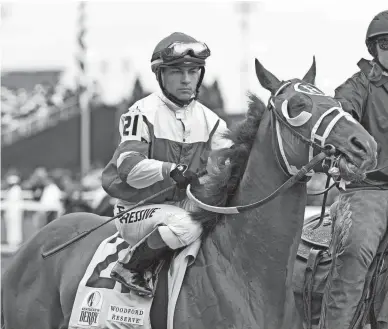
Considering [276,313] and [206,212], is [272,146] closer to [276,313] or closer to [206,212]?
[206,212]

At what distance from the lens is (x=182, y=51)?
6.56 metres

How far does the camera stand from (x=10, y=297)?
771cm

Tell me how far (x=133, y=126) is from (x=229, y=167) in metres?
0.75

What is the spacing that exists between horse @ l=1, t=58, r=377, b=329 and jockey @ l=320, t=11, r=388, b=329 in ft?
2.55

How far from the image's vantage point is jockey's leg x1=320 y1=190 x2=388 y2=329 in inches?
280

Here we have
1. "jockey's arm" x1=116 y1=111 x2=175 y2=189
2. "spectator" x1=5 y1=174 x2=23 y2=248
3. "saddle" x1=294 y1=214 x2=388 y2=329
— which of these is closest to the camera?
"jockey's arm" x1=116 y1=111 x2=175 y2=189

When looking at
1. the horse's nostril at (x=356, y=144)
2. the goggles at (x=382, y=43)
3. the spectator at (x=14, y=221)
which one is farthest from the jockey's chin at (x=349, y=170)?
the spectator at (x=14, y=221)

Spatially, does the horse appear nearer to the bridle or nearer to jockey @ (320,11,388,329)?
the bridle

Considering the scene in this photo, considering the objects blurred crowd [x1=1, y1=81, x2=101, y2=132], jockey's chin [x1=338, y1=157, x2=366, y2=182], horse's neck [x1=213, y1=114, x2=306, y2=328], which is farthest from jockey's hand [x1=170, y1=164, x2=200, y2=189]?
blurred crowd [x1=1, y1=81, x2=101, y2=132]

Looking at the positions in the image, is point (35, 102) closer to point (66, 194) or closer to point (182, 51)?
point (66, 194)

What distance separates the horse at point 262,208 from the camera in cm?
586

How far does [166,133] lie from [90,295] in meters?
1.31

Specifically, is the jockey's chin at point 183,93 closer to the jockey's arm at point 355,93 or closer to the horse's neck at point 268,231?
the horse's neck at point 268,231

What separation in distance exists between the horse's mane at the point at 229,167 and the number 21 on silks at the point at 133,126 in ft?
1.84
